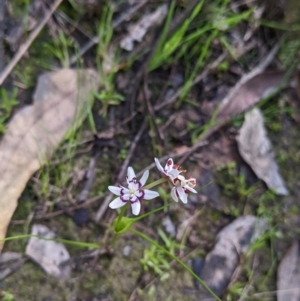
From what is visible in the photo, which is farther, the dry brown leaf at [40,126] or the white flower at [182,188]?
the dry brown leaf at [40,126]

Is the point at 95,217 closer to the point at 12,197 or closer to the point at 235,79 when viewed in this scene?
the point at 12,197

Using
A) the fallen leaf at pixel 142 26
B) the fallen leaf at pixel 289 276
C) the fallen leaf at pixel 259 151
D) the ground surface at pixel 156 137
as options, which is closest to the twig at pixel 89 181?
the ground surface at pixel 156 137

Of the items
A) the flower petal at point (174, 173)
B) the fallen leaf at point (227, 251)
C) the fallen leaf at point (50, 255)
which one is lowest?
the fallen leaf at point (227, 251)

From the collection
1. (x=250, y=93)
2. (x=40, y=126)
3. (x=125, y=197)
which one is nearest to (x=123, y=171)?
(x=40, y=126)

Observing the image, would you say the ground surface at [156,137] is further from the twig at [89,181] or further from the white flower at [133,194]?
the white flower at [133,194]

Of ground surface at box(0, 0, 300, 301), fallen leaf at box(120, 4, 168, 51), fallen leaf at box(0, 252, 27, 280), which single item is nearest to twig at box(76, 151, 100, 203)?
ground surface at box(0, 0, 300, 301)

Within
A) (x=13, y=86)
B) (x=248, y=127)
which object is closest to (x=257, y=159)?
(x=248, y=127)
